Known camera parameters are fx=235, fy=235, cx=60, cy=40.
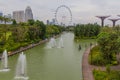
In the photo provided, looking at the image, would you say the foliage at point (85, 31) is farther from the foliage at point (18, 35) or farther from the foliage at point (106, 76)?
the foliage at point (106, 76)

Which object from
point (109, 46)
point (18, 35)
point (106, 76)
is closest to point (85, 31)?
point (18, 35)

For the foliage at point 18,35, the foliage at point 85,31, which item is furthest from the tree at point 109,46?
the foliage at point 85,31

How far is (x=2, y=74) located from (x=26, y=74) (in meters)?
1.58

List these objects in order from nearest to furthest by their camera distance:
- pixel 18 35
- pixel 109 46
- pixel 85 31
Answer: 1. pixel 109 46
2. pixel 18 35
3. pixel 85 31

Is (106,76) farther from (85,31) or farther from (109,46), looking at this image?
(85,31)

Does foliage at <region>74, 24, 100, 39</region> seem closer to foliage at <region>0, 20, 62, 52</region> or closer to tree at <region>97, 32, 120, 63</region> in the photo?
foliage at <region>0, 20, 62, 52</region>

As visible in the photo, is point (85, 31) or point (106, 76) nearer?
point (106, 76)

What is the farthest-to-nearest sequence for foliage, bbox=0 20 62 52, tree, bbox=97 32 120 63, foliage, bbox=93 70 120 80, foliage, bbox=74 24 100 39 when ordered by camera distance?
foliage, bbox=74 24 100 39 → foliage, bbox=0 20 62 52 → tree, bbox=97 32 120 63 → foliage, bbox=93 70 120 80

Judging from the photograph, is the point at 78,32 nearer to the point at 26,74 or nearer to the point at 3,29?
the point at 3,29

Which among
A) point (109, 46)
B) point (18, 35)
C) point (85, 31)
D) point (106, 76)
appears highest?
point (85, 31)

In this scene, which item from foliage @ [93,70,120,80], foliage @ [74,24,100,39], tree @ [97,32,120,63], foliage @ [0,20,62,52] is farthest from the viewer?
foliage @ [74,24,100,39]

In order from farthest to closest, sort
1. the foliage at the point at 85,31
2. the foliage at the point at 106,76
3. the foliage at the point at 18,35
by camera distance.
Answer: the foliage at the point at 85,31, the foliage at the point at 18,35, the foliage at the point at 106,76

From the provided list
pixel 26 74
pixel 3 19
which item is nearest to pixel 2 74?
pixel 26 74

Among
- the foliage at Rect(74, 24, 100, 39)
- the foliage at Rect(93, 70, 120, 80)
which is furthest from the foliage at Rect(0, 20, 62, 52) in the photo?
the foliage at Rect(93, 70, 120, 80)
